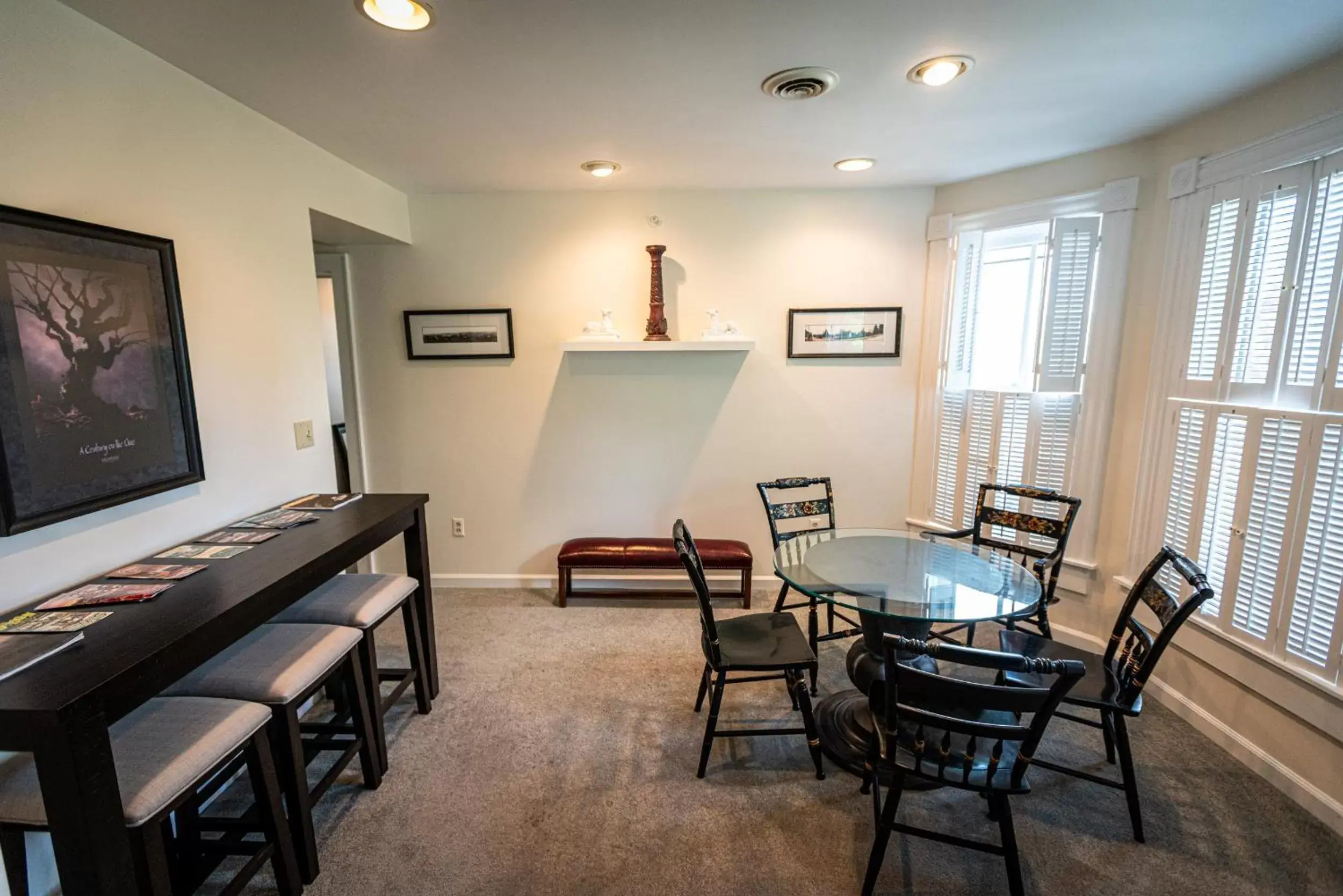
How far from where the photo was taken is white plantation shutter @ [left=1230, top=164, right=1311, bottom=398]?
1.96 m

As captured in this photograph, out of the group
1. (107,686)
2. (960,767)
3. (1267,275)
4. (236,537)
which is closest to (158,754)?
(107,686)

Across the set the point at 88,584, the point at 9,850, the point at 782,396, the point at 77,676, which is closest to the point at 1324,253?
the point at 782,396

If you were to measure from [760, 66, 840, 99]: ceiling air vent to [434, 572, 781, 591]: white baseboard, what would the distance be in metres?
2.79

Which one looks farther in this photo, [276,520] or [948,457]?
[948,457]

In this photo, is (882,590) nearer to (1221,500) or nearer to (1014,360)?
(1221,500)

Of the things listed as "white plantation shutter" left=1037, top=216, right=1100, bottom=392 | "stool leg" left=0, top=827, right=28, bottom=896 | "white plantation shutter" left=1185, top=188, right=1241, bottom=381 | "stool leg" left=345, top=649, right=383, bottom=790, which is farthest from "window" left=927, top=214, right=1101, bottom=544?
"stool leg" left=0, top=827, right=28, bottom=896

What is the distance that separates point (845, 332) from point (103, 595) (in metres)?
3.47

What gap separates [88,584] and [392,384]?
7.31 feet

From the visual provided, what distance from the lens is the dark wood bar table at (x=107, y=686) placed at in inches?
39.9

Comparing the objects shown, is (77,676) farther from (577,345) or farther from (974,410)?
(974,410)

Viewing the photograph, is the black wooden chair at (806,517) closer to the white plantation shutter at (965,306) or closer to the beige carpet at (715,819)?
the beige carpet at (715,819)

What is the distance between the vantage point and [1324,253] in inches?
73.3

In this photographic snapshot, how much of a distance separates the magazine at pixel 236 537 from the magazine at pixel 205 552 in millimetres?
26

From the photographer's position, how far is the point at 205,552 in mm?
1756
